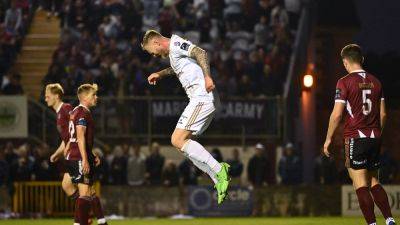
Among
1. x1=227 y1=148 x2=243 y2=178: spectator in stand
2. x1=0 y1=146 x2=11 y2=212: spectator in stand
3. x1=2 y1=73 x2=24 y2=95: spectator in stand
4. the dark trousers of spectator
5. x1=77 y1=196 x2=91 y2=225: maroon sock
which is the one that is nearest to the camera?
x1=77 y1=196 x2=91 y2=225: maroon sock

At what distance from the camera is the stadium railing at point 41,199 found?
22109 mm

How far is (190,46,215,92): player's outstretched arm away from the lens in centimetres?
1182

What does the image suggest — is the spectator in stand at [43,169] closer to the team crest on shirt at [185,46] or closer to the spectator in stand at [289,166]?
the spectator in stand at [289,166]

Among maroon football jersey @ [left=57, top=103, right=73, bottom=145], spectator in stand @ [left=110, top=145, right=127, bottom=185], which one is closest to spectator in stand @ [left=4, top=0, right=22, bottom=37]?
spectator in stand @ [left=110, top=145, right=127, bottom=185]

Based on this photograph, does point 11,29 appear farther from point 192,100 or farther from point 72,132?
point 192,100

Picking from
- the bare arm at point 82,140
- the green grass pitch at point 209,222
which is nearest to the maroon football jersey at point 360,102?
the bare arm at point 82,140

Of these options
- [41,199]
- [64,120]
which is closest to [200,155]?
[64,120]

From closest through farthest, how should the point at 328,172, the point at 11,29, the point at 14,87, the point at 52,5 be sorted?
the point at 328,172 < the point at 14,87 < the point at 11,29 < the point at 52,5

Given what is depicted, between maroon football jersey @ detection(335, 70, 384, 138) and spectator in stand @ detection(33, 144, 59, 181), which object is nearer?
maroon football jersey @ detection(335, 70, 384, 138)

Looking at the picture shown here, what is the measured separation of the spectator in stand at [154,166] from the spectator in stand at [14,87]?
423cm

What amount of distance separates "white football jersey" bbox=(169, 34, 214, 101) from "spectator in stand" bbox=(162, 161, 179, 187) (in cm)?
1042

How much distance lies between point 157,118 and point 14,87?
145 inches

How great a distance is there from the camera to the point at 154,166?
23109 millimetres

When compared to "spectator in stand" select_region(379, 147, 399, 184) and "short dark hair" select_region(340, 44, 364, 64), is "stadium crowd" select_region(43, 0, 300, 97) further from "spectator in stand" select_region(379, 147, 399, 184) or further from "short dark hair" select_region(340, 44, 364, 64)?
"short dark hair" select_region(340, 44, 364, 64)
